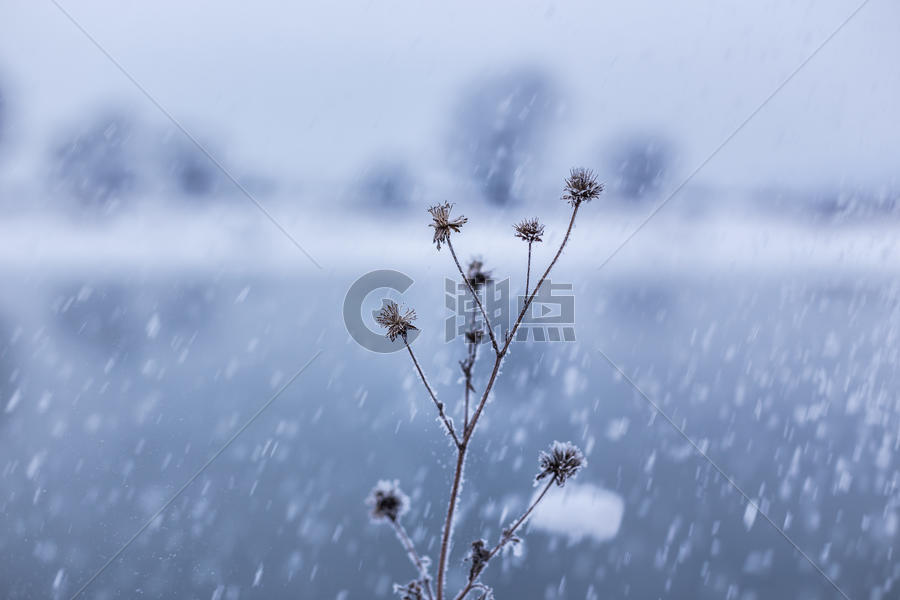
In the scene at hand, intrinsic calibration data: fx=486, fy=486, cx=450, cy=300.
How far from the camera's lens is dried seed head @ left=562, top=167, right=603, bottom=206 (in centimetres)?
154

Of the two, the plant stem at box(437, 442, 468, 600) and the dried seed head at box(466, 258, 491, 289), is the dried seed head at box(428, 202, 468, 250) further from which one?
the plant stem at box(437, 442, 468, 600)

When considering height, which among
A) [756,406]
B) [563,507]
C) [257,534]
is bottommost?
[257,534]

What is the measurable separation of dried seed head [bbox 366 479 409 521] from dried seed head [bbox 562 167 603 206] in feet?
3.30

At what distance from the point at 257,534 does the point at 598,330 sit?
1044 cm

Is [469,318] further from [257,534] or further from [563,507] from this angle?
[563,507]

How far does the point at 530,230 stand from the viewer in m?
1.59

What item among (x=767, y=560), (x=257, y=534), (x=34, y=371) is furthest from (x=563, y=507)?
(x=34, y=371)

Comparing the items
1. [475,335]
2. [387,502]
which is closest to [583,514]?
[475,335]

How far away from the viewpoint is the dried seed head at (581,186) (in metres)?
1.54

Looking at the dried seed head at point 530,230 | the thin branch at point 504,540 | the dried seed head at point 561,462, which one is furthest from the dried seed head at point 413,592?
the dried seed head at point 530,230

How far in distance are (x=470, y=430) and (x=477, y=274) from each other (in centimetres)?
52

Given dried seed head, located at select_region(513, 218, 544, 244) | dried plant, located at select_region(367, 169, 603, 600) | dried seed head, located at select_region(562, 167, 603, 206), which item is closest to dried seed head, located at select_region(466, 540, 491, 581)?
dried plant, located at select_region(367, 169, 603, 600)

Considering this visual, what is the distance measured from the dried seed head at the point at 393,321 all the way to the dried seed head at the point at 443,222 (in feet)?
0.80

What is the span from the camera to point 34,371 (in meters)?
9.51
